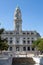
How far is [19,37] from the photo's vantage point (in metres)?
107

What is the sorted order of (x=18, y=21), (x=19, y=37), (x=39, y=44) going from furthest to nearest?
(x=19, y=37) → (x=18, y=21) → (x=39, y=44)

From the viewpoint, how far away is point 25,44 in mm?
105875

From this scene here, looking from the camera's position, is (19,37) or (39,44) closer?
(39,44)

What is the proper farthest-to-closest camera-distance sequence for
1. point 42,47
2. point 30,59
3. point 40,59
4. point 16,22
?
point 16,22 → point 42,47 → point 30,59 → point 40,59

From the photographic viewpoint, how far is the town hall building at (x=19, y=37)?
4141 inches

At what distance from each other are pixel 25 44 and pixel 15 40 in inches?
194

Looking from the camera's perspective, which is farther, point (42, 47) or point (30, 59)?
point (42, 47)

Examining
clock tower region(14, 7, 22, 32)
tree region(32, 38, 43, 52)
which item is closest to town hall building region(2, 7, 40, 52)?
clock tower region(14, 7, 22, 32)

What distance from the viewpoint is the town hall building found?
10519cm

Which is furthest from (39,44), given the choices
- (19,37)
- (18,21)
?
(19,37)

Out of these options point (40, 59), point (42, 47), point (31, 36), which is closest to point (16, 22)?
point (31, 36)

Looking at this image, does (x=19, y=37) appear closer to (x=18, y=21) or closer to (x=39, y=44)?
(x=18, y=21)

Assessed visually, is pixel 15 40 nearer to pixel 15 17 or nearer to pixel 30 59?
pixel 15 17

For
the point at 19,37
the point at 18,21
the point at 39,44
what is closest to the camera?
the point at 39,44
